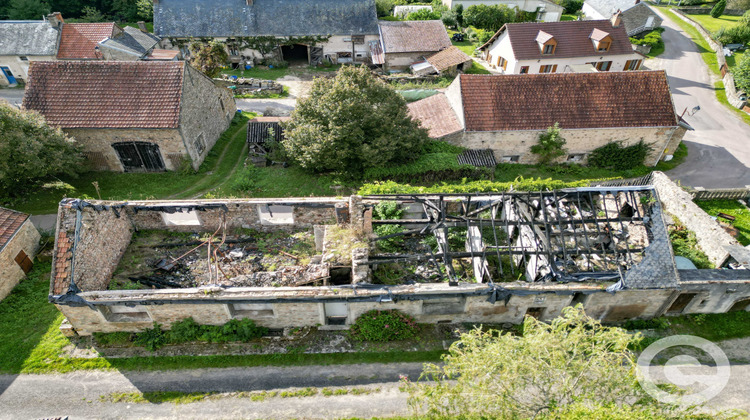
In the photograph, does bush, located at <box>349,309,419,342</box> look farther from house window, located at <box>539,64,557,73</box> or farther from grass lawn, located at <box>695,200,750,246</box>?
house window, located at <box>539,64,557,73</box>

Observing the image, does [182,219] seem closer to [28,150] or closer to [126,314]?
[126,314]

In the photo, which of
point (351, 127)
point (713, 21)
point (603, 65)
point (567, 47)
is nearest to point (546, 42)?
point (567, 47)

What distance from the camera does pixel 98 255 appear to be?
17.4 meters

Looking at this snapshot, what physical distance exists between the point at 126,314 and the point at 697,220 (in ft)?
94.5

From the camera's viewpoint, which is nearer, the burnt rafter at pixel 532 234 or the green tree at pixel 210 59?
the burnt rafter at pixel 532 234

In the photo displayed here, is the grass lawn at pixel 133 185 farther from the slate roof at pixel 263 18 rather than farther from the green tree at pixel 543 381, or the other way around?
the slate roof at pixel 263 18

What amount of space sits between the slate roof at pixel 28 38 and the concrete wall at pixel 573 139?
41.2 m

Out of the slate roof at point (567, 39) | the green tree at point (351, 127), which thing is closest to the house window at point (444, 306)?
the green tree at point (351, 127)

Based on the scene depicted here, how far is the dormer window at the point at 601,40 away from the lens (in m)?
41.2

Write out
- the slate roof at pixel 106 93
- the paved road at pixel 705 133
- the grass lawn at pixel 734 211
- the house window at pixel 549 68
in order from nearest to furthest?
the grass lawn at pixel 734 211
the slate roof at pixel 106 93
the paved road at pixel 705 133
the house window at pixel 549 68

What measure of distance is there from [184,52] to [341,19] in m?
18.9

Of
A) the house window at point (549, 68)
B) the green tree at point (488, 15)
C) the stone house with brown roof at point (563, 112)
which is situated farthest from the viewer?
the green tree at point (488, 15)

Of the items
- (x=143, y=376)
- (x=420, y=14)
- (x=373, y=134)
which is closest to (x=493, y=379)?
(x=143, y=376)

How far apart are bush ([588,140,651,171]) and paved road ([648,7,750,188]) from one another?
9.59 ft
